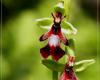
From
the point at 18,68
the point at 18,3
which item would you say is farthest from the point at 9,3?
the point at 18,68

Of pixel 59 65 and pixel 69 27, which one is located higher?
pixel 69 27

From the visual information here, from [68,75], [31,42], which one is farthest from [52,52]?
[31,42]

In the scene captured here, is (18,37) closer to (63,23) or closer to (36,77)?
(36,77)

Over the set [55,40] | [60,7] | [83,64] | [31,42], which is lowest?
[31,42]

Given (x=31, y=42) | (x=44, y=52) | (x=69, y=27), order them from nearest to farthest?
(x=44, y=52), (x=69, y=27), (x=31, y=42)

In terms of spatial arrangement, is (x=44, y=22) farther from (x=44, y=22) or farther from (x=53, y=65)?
(x=53, y=65)

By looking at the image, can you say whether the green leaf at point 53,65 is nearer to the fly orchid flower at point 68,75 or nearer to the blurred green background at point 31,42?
the fly orchid flower at point 68,75

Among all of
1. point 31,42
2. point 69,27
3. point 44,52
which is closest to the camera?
point 44,52
